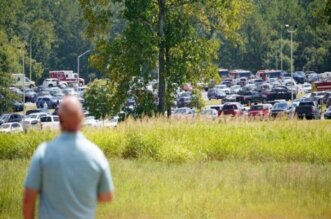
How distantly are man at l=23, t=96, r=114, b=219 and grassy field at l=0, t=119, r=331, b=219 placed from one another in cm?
840

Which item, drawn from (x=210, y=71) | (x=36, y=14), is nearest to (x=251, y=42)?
(x=36, y=14)

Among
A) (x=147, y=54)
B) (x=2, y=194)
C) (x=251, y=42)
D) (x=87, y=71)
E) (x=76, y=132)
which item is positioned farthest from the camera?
(x=87, y=71)

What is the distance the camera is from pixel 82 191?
7.77 metres

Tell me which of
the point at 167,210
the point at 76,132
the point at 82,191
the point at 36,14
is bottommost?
the point at 167,210

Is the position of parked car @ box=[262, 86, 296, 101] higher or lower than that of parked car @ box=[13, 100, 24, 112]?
higher

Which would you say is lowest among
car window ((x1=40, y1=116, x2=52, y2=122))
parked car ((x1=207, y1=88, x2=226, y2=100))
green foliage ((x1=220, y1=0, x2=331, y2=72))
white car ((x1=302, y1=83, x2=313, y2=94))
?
car window ((x1=40, y1=116, x2=52, y2=122))

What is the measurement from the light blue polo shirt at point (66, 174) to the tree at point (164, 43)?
3540cm

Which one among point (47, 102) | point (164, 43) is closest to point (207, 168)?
point (164, 43)

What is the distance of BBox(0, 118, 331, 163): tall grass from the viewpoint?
28.0 m

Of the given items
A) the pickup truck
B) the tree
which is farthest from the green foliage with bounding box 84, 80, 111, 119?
the tree

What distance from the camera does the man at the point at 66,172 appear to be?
300 inches

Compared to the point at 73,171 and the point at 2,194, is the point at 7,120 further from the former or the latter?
the point at 73,171

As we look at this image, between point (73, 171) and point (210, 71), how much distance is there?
37.4 metres

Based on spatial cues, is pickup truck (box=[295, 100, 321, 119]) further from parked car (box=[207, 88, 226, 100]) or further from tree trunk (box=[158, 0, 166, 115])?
parked car (box=[207, 88, 226, 100])
